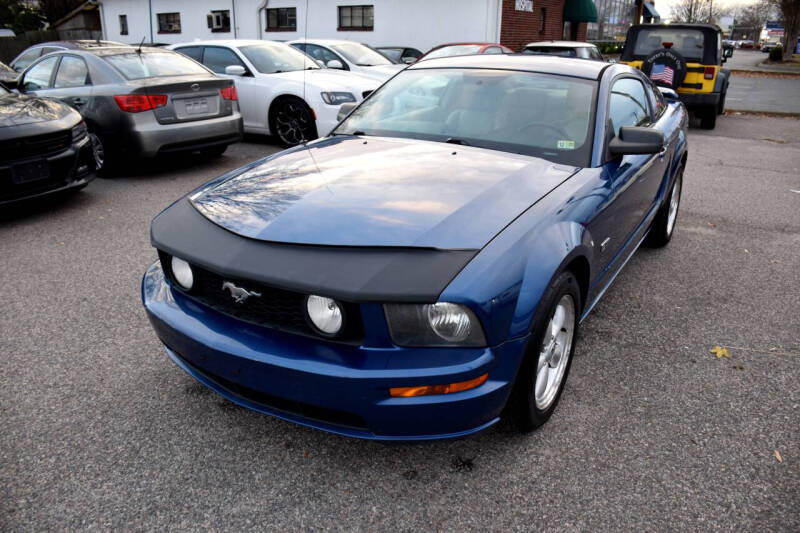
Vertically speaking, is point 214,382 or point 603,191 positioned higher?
point 603,191

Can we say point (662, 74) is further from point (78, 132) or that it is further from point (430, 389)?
point (430, 389)

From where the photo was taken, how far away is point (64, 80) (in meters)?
7.34

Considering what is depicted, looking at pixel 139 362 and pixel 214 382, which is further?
pixel 139 362

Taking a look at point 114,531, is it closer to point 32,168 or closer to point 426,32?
point 32,168

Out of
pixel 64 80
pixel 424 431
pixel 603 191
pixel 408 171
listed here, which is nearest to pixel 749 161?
pixel 603 191

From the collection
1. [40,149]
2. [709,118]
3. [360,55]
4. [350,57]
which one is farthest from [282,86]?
[709,118]

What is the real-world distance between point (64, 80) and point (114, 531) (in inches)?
268

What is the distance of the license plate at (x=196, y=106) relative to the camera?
7.04 metres

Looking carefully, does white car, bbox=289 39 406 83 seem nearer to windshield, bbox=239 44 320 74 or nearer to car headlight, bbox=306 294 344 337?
windshield, bbox=239 44 320 74

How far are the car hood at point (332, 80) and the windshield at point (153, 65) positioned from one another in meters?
1.33

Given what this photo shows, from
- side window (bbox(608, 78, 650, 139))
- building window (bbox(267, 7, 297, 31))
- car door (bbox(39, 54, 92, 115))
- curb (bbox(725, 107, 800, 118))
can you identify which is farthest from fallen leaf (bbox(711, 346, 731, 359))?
building window (bbox(267, 7, 297, 31))

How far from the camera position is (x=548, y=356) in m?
2.59

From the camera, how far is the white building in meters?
19.0

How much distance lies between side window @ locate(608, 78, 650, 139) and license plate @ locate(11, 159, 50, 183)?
4666mm
